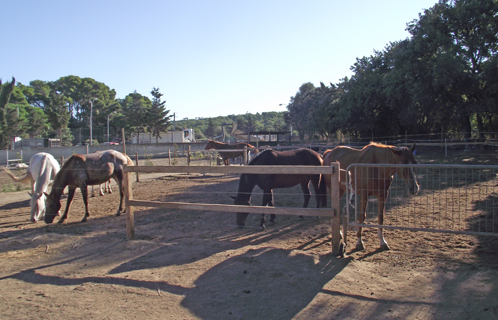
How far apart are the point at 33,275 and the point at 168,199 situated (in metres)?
5.23

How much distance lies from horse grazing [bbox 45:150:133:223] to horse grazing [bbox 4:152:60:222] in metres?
0.40

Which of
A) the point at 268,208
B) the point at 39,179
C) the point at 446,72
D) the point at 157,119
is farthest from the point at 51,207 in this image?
the point at 157,119

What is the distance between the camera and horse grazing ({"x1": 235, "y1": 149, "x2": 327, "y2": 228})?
5.87 metres

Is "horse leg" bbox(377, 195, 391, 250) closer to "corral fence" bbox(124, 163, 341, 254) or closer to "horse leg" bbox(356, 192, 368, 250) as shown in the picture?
"horse leg" bbox(356, 192, 368, 250)

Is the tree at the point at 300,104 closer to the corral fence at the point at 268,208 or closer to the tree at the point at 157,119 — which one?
the tree at the point at 157,119

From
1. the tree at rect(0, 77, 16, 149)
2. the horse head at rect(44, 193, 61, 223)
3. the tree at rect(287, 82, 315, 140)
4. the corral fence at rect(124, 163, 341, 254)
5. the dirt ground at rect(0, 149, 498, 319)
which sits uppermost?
the tree at rect(287, 82, 315, 140)

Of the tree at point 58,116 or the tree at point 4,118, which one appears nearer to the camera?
the tree at point 4,118

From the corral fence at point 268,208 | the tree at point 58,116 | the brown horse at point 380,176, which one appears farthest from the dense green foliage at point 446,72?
the tree at point 58,116

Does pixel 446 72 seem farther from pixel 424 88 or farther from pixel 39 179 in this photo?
pixel 39 179

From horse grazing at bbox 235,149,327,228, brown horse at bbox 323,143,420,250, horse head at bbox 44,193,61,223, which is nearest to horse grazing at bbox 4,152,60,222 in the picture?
horse head at bbox 44,193,61,223

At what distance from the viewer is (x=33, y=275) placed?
3699mm

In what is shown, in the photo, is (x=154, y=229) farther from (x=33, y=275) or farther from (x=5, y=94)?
(x=5, y=94)

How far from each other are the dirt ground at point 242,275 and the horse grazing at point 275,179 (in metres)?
0.62

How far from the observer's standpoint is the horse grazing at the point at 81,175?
6.62 meters
